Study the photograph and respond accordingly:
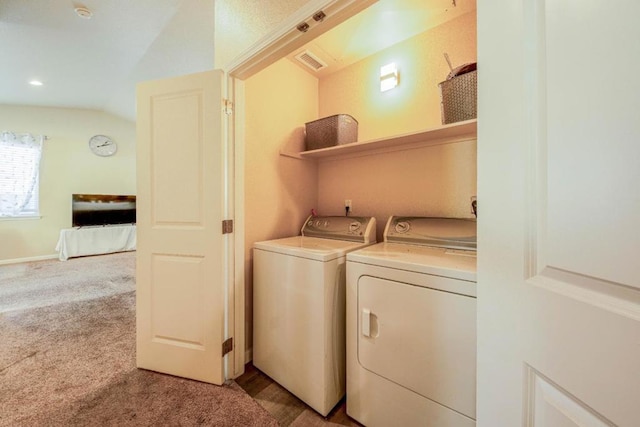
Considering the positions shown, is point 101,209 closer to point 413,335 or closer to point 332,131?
point 332,131

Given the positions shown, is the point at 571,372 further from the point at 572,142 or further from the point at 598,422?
the point at 572,142

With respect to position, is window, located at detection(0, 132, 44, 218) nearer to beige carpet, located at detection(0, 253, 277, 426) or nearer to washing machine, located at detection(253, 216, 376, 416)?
beige carpet, located at detection(0, 253, 277, 426)

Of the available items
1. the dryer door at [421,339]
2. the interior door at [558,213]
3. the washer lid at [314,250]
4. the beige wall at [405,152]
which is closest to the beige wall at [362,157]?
the beige wall at [405,152]

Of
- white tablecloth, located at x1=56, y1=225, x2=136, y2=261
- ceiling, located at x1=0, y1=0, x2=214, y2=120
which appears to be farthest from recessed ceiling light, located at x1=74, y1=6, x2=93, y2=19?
white tablecloth, located at x1=56, y1=225, x2=136, y2=261

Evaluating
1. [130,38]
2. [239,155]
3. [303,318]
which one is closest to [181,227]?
[239,155]

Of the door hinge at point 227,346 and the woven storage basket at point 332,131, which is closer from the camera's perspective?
the door hinge at point 227,346

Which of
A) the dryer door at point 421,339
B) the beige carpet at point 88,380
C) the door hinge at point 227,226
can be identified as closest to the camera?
the dryer door at point 421,339

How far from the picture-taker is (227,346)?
5.25 feet

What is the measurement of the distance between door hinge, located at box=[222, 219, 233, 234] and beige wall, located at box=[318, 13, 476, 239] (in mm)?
1013

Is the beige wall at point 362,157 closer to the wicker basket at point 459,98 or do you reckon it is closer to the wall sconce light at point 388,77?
the wall sconce light at point 388,77

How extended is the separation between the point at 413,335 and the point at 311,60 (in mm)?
2215

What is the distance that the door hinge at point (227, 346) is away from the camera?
158 centimetres

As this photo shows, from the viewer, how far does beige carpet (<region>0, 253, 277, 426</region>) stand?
131cm

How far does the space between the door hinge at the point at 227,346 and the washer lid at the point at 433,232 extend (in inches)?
48.7
